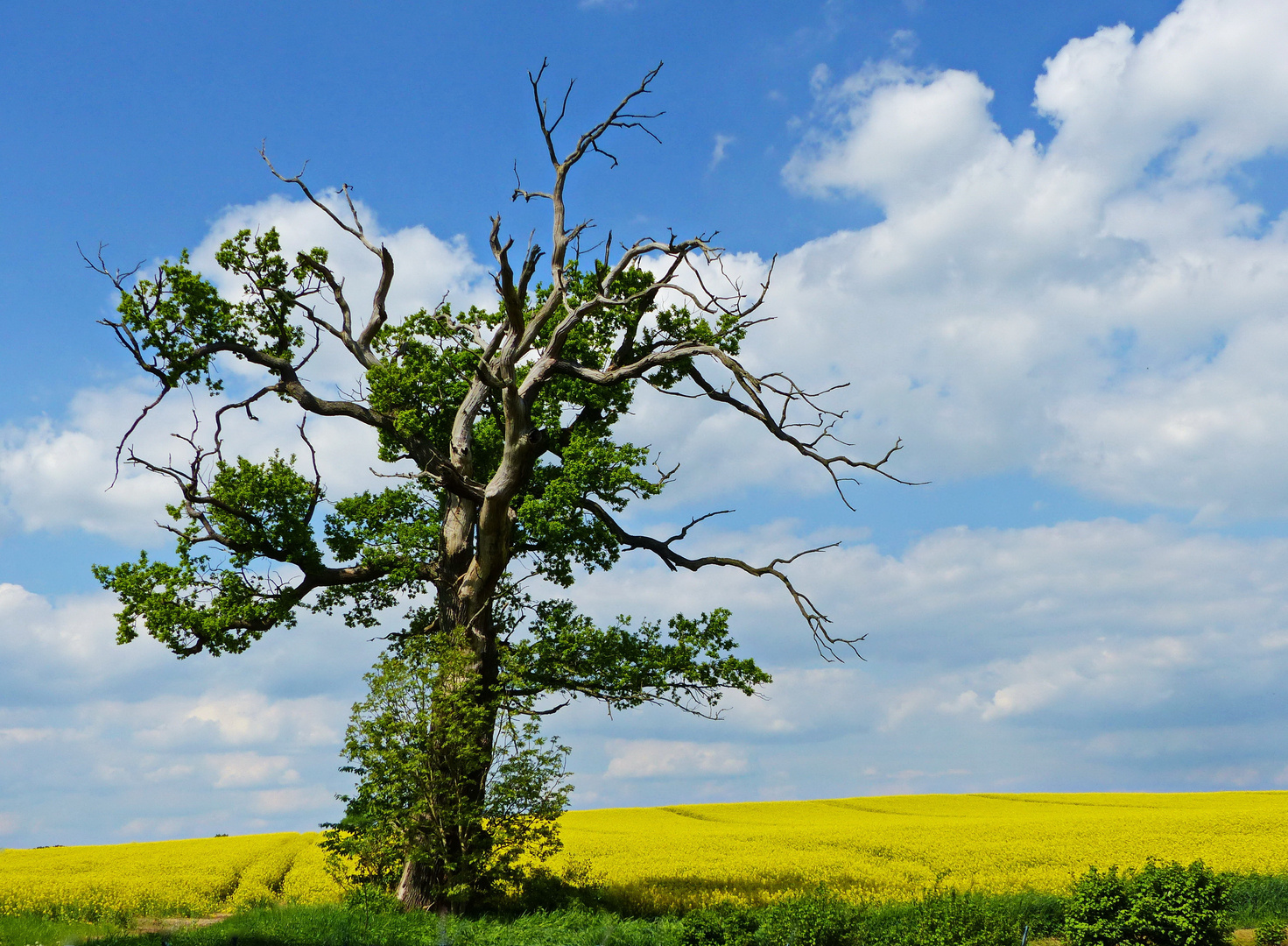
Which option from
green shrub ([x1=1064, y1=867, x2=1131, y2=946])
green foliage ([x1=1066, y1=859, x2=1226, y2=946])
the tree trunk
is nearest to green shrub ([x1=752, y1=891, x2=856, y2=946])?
green shrub ([x1=1064, y1=867, x2=1131, y2=946])

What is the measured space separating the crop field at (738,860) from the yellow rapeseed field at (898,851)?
0.06m

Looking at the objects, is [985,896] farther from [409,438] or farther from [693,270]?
[409,438]

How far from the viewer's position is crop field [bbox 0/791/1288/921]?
2058 cm

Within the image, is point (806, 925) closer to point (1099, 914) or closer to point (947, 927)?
point (947, 927)

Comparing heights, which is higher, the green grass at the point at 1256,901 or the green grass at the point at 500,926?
the green grass at the point at 500,926

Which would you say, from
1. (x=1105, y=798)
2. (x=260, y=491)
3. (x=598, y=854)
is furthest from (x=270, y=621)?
(x=1105, y=798)

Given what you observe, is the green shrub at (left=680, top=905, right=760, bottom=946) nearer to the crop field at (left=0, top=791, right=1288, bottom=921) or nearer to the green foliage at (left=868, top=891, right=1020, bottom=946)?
the green foliage at (left=868, top=891, right=1020, bottom=946)

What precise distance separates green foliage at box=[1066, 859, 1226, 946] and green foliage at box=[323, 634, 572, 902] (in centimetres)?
924

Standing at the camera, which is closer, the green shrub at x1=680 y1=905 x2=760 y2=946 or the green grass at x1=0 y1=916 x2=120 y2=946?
the green grass at x1=0 y1=916 x2=120 y2=946

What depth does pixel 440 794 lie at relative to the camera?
18.2 m

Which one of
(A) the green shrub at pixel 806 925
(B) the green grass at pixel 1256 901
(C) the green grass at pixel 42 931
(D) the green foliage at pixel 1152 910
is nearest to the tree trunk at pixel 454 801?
(C) the green grass at pixel 42 931

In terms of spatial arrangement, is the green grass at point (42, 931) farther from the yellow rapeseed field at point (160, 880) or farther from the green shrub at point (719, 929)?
the green shrub at point (719, 929)

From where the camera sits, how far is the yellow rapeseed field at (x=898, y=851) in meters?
20.9

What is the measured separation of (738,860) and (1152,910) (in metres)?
11.6
